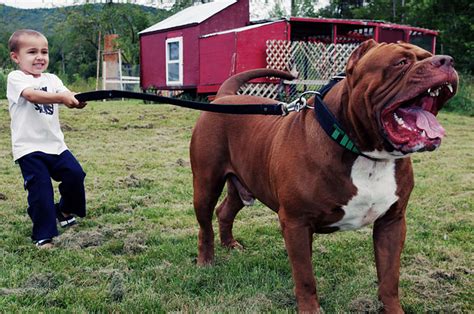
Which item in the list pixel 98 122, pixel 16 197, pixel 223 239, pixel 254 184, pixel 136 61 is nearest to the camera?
pixel 254 184

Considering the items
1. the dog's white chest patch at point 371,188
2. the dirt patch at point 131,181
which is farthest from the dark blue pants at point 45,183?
the dog's white chest patch at point 371,188

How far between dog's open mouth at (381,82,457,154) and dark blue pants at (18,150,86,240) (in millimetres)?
3070

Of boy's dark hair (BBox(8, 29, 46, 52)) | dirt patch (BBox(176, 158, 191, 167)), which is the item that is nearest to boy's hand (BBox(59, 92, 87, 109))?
boy's dark hair (BBox(8, 29, 46, 52))

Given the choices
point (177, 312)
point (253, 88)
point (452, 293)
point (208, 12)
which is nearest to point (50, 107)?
point (177, 312)

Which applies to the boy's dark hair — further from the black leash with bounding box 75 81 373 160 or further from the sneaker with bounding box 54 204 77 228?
the sneaker with bounding box 54 204 77 228

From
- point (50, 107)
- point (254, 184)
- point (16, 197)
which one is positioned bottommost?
point (16, 197)

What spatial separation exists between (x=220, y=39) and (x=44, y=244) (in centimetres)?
1290

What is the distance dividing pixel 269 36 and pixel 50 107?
39.5 ft

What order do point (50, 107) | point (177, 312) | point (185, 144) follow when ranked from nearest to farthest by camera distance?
point (177, 312) < point (50, 107) < point (185, 144)

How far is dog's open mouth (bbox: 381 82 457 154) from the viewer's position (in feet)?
8.18

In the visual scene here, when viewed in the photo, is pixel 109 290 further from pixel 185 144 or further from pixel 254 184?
pixel 185 144

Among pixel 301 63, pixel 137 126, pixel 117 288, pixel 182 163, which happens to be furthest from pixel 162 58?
pixel 117 288

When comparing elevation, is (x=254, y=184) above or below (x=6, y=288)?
above

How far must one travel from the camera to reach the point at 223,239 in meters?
4.46
